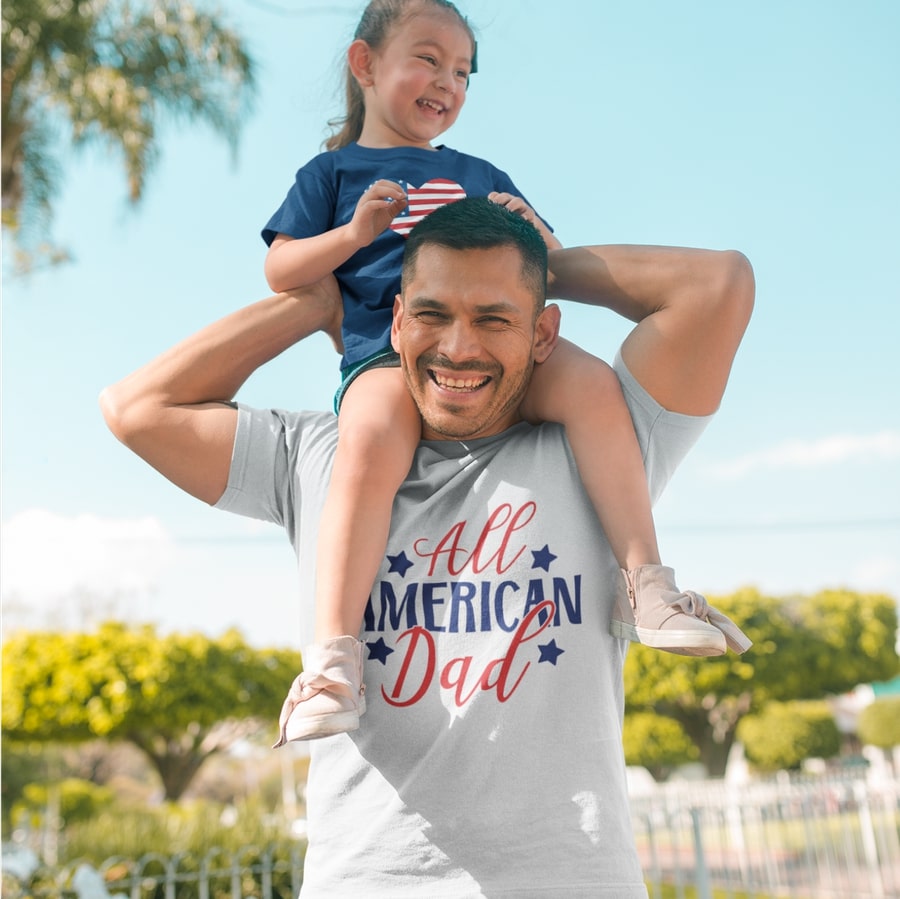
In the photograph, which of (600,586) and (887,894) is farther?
(887,894)

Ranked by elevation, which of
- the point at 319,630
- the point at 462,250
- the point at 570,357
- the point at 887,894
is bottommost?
the point at 887,894

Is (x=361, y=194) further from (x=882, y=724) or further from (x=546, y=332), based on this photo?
(x=882, y=724)

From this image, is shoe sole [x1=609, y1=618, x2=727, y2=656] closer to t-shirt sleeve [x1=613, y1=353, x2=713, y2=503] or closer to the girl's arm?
t-shirt sleeve [x1=613, y1=353, x2=713, y2=503]

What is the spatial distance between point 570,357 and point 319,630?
0.64 metres

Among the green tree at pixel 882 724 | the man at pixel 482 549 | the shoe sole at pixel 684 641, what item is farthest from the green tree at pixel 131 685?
the green tree at pixel 882 724

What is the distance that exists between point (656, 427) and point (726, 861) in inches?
274

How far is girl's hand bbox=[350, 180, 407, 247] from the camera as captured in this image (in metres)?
1.70

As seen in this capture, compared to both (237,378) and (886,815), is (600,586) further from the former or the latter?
(886,815)

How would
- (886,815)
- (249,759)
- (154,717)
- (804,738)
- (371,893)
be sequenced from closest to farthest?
(371,893) < (886,815) < (154,717) < (804,738) < (249,759)

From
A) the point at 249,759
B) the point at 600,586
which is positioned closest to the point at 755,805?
the point at 600,586

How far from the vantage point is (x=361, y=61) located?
2.10m

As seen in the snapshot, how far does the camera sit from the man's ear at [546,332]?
1732mm

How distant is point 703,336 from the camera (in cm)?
169

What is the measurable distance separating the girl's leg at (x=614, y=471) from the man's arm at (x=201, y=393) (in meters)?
0.51
